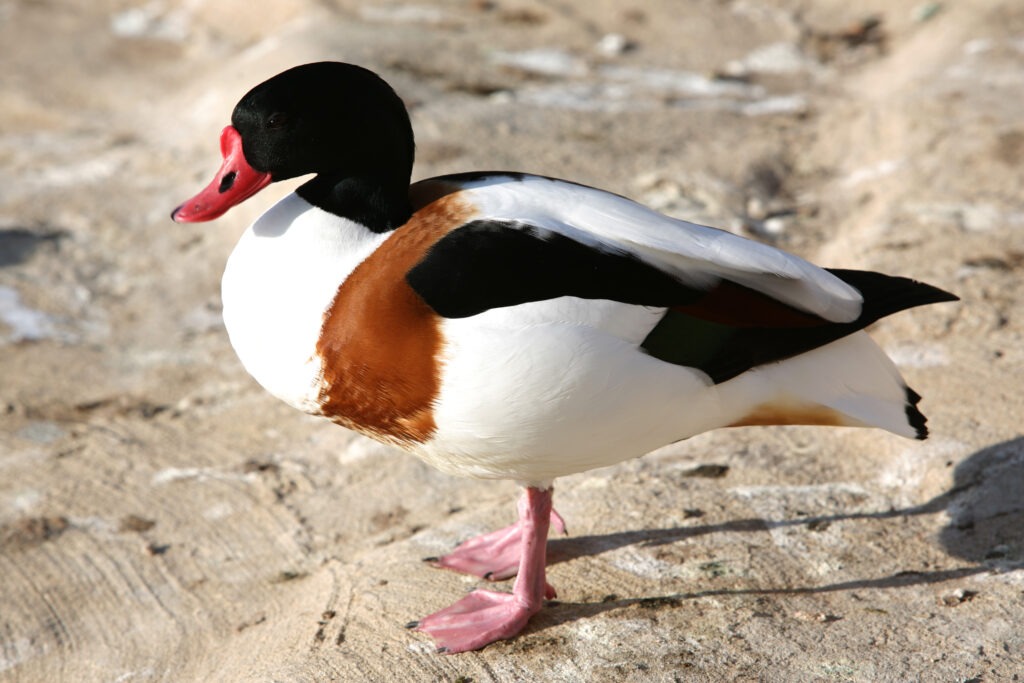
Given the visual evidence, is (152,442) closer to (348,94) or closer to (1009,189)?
(348,94)

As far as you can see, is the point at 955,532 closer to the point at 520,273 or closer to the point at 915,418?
the point at 915,418

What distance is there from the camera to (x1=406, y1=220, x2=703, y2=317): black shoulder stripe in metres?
2.55

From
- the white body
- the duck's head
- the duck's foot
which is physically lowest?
the duck's foot

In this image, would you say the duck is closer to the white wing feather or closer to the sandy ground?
the white wing feather

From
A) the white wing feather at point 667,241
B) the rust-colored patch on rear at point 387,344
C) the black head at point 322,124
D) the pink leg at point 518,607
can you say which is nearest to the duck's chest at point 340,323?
the rust-colored patch on rear at point 387,344

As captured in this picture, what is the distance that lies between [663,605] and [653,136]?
3.69 m

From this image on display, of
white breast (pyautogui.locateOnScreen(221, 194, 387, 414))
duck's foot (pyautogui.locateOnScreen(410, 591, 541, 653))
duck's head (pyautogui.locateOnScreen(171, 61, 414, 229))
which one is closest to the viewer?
white breast (pyautogui.locateOnScreen(221, 194, 387, 414))

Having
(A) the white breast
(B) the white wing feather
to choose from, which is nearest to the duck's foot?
(A) the white breast

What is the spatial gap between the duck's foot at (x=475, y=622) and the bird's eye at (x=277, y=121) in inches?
53.2

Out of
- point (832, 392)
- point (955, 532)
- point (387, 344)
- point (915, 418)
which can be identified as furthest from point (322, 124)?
point (955, 532)

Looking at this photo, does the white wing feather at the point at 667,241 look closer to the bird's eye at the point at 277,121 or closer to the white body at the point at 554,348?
the white body at the point at 554,348

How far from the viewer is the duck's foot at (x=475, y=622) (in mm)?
2896

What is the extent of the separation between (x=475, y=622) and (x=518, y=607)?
122mm

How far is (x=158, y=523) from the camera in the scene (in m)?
3.88
